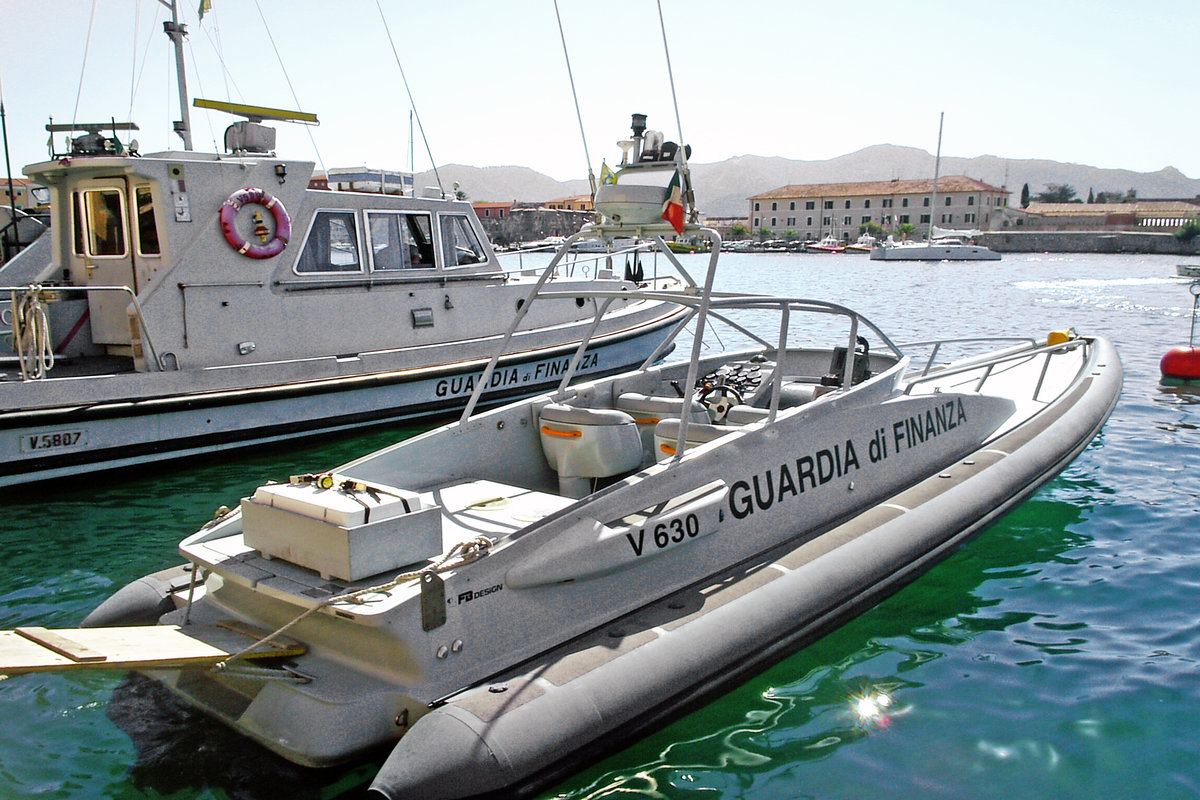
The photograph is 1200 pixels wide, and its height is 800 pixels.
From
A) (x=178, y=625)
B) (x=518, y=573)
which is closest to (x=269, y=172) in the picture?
(x=178, y=625)

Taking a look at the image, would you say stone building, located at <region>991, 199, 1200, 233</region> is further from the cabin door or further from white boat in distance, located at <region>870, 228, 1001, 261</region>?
the cabin door

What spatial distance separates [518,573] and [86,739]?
2.35m

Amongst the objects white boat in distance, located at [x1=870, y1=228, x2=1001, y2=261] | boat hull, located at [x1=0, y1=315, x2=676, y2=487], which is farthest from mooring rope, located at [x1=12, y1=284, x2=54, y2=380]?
white boat in distance, located at [x1=870, y1=228, x2=1001, y2=261]

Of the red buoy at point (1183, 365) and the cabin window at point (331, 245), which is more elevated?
the cabin window at point (331, 245)

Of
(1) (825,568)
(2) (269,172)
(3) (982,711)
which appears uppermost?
(2) (269,172)

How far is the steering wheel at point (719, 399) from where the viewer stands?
634cm

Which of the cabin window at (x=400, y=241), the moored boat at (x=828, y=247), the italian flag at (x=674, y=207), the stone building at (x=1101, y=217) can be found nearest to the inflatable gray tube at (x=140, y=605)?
the italian flag at (x=674, y=207)

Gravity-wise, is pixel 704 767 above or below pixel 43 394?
below

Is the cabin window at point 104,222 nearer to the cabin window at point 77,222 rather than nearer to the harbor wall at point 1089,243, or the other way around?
the cabin window at point 77,222

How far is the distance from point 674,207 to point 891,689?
9.92ft

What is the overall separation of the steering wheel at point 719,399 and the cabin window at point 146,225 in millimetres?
6680

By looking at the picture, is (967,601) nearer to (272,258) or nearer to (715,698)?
(715,698)

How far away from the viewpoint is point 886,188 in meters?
114

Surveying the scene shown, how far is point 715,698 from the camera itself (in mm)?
4543
